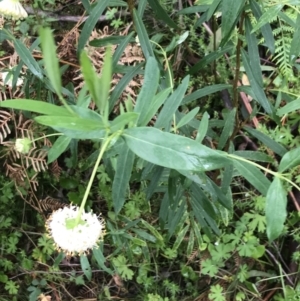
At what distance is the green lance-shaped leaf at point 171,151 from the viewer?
24.0 inches

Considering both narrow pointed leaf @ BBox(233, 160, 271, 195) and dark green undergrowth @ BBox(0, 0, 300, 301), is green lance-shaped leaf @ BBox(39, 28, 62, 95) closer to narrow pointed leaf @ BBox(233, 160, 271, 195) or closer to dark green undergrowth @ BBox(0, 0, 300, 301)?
narrow pointed leaf @ BBox(233, 160, 271, 195)

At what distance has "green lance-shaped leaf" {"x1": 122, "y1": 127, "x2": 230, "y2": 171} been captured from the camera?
609 millimetres

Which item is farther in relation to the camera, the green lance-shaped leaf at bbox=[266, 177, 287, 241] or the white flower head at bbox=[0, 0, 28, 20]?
the white flower head at bbox=[0, 0, 28, 20]

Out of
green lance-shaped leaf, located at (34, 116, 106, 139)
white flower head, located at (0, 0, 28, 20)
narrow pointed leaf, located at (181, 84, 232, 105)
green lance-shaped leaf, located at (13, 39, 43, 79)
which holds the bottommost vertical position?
narrow pointed leaf, located at (181, 84, 232, 105)

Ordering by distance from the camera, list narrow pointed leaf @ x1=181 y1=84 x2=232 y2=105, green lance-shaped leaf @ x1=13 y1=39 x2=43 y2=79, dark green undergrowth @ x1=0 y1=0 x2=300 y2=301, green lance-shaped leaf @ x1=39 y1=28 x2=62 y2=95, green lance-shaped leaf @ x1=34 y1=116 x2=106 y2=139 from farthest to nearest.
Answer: dark green undergrowth @ x1=0 y1=0 x2=300 y2=301
narrow pointed leaf @ x1=181 y1=84 x2=232 y2=105
green lance-shaped leaf @ x1=13 y1=39 x2=43 y2=79
green lance-shaped leaf @ x1=34 y1=116 x2=106 y2=139
green lance-shaped leaf @ x1=39 y1=28 x2=62 y2=95

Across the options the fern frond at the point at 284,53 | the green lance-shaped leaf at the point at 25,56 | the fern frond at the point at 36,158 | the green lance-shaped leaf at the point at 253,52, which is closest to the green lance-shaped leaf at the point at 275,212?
the green lance-shaped leaf at the point at 253,52

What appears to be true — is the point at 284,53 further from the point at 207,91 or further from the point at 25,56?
the point at 25,56

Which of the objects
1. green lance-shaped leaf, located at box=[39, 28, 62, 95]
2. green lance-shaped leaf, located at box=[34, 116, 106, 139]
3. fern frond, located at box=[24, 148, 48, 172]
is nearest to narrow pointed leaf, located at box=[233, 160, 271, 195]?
green lance-shaped leaf, located at box=[34, 116, 106, 139]

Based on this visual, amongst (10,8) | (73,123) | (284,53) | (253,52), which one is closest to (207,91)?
(253,52)

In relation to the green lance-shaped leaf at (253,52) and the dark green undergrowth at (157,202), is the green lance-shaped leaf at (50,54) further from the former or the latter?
the dark green undergrowth at (157,202)

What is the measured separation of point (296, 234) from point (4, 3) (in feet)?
3.69

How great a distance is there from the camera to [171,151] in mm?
613

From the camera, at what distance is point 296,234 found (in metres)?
1.53

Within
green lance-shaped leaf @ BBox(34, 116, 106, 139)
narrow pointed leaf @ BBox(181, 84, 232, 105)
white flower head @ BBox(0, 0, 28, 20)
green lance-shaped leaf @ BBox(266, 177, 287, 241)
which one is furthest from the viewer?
narrow pointed leaf @ BBox(181, 84, 232, 105)
